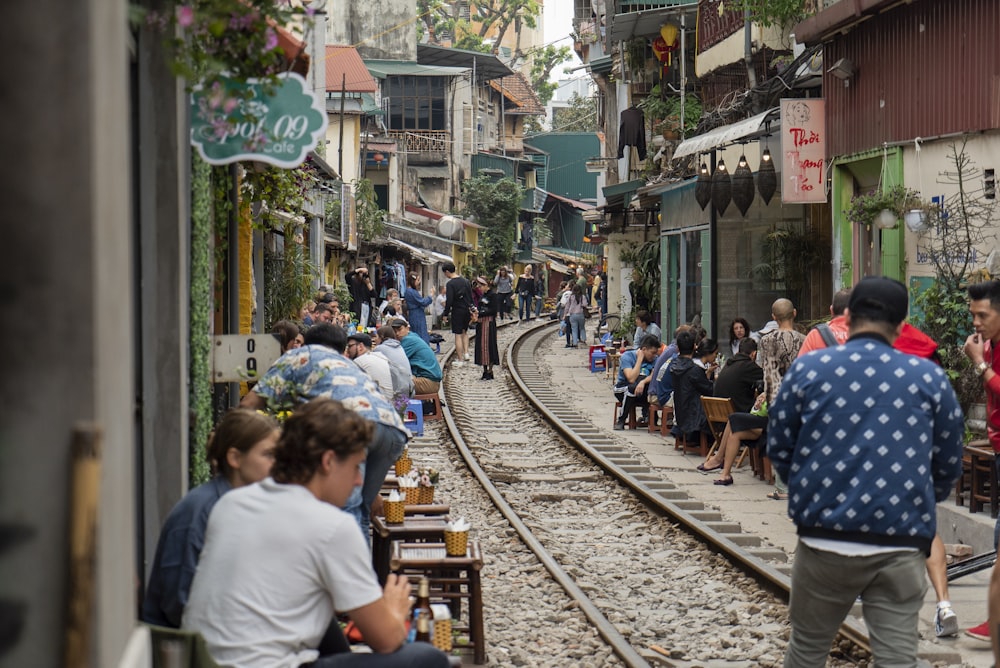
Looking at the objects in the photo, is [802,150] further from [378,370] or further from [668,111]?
[668,111]

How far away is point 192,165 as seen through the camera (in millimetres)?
6691

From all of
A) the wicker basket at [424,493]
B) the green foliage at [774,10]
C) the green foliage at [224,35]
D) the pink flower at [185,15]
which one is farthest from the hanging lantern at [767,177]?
the pink flower at [185,15]

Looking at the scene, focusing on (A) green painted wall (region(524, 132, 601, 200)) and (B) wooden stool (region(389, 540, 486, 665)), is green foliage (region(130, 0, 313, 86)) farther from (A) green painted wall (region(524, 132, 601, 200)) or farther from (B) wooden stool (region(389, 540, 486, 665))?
(A) green painted wall (region(524, 132, 601, 200))

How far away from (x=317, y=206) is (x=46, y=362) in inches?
831

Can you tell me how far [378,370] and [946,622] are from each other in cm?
642

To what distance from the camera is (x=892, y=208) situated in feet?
44.1

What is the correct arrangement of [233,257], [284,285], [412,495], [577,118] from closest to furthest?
[233,257] → [412,495] → [284,285] → [577,118]

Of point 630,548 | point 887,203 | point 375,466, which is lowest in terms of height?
point 630,548

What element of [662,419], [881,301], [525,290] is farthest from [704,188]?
[525,290]

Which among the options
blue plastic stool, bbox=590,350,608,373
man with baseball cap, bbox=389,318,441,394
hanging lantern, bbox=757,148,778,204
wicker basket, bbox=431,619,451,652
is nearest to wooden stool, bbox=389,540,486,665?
wicker basket, bbox=431,619,451,652

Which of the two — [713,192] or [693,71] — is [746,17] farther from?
[693,71]

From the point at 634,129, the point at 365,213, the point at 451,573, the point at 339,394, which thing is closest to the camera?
the point at 339,394

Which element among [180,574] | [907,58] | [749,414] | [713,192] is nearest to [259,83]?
[180,574]

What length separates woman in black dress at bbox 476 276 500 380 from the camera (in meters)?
24.1
